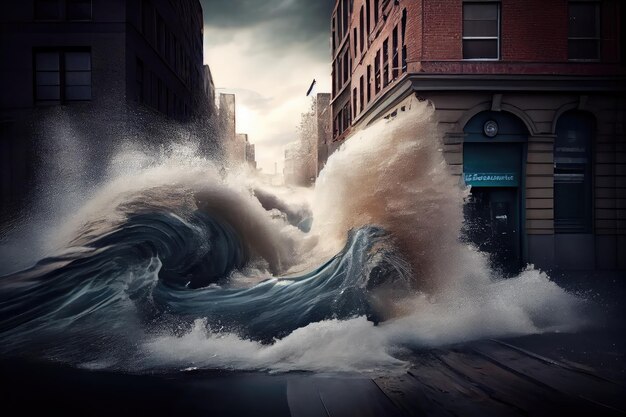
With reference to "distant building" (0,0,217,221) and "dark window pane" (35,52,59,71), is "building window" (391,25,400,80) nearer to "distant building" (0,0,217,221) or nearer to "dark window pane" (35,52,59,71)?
"distant building" (0,0,217,221)

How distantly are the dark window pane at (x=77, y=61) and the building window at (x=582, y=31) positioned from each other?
1750cm

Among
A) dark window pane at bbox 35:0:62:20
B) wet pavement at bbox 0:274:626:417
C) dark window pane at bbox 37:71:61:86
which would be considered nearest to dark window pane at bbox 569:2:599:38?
wet pavement at bbox 0:274:626:417

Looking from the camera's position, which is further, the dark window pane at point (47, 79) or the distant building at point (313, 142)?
the distant building at point (313, 142)

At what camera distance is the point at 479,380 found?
4680mm

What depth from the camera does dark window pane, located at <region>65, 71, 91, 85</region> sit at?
19.3 metres

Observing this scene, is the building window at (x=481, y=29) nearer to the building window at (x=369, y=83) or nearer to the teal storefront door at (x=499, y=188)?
the teal storefront door at (x=499, y=188)

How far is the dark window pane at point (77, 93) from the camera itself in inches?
752

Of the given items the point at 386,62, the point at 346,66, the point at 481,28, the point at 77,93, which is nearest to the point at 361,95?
the point at 386,62

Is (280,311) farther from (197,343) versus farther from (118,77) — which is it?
(118,77)

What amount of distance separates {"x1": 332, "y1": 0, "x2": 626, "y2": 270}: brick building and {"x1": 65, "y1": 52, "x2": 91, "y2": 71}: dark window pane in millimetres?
12077

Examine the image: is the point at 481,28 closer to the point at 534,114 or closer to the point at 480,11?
the point at 480,11

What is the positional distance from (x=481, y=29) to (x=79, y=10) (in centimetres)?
1491

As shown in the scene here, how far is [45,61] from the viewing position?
62.7ft

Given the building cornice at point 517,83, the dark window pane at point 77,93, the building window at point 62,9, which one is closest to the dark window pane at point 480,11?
the building cornice at point 517,83
